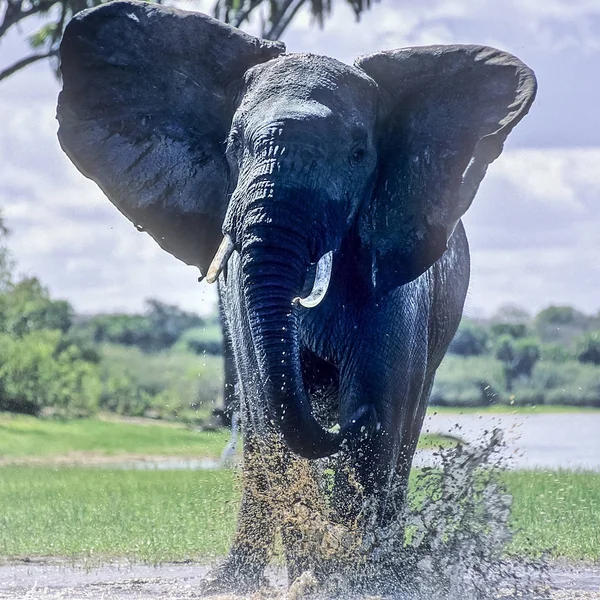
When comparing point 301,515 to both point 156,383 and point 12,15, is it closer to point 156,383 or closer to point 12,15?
point 12,15

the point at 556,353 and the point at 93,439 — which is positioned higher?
the point at 556,353

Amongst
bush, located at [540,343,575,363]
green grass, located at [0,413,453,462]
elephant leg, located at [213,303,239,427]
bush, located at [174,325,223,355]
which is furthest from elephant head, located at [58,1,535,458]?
bush, located at [174,325,223,355]

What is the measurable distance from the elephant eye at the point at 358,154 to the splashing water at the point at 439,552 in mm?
1416

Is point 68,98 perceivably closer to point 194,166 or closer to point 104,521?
point 194,166

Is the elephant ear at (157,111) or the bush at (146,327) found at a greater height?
the bush at (146,327)

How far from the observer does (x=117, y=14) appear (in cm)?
719

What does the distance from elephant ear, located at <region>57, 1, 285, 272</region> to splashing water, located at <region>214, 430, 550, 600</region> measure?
1.51 metres

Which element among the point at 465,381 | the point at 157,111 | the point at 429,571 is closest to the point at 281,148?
the point at 157,111

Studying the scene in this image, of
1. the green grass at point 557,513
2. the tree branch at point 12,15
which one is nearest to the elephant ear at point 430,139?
the green grass at point 557,513

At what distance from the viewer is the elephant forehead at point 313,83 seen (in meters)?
6.27

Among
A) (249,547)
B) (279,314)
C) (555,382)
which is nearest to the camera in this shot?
(279,314)

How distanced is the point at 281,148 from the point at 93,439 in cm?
1904

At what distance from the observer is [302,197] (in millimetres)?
5977

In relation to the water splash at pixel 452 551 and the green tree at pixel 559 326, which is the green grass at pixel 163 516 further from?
the green tree at pixel 559 326
